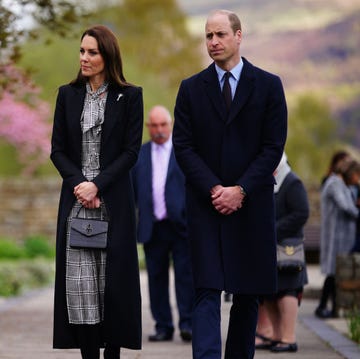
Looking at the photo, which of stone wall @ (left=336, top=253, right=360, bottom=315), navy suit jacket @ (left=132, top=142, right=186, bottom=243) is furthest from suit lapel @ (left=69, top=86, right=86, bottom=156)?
stone wall @ (left=336, top=253, right=360, bottom=315)

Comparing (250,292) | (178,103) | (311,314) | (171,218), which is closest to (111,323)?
(250,292)

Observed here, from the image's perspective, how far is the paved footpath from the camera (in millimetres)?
9439

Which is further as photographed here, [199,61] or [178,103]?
[199,61]

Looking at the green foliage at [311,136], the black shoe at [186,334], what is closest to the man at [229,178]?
the black shoe at [186,334]

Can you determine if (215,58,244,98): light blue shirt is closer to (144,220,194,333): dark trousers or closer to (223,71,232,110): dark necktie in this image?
(223,71,232,110): dark necktie

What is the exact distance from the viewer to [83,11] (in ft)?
36.9

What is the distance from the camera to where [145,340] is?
35.7ft

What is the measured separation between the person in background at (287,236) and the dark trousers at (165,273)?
3.11ft

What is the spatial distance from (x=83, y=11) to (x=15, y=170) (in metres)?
22.2

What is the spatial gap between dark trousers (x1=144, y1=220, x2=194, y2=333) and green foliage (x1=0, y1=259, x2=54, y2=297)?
527 cm

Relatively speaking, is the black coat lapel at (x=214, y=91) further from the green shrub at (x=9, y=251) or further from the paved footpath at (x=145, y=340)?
the green shrub at (x=9, y=251)

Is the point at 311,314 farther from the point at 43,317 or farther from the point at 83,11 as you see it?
the point at 83,11

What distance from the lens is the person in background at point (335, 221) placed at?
531 inches

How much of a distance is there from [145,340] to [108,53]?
4019 mm
